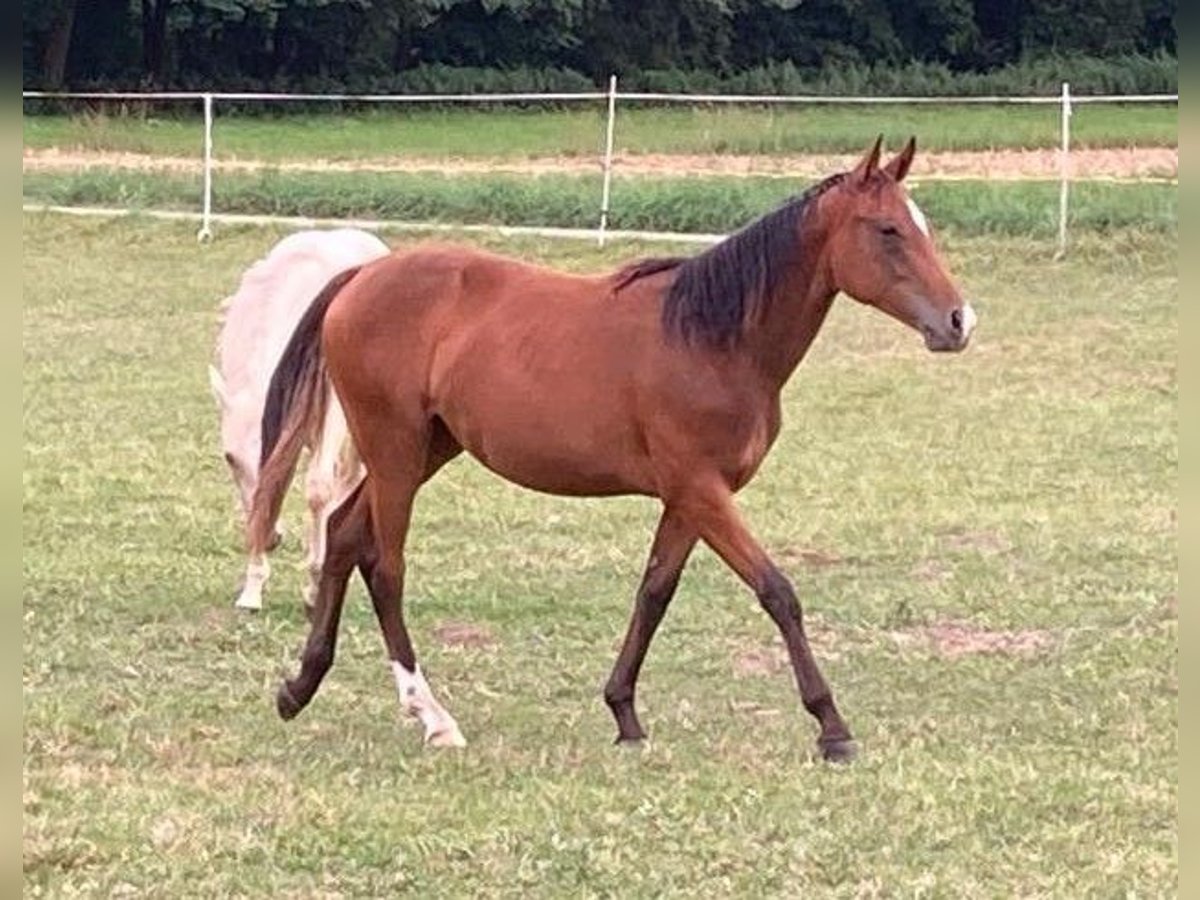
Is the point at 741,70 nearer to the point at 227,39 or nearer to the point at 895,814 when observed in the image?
the point at 227,39

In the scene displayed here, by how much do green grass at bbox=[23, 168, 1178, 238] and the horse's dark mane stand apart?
11.9 metres

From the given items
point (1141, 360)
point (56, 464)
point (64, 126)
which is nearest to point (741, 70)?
point (64, 126)

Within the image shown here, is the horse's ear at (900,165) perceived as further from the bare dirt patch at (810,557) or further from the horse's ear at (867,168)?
the bare dirt patch at (810,557)

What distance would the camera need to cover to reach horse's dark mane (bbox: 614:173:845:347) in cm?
533

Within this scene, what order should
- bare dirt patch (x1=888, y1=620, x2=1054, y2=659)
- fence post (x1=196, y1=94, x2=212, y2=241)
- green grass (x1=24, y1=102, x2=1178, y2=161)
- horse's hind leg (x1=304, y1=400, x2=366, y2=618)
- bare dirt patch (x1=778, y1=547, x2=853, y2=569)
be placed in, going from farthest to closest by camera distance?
green grass (x1=24, y1=102, x2=1178, y2=161)
fence post (x1=196, y1=94, x2=212, y2=241)
bare dirt patch (x1=778, y1=547, x2=853, y2=569)
horse's hind leg (x1=304, y1=400, x2=366, y2=618)
bare dirt patch (x1=888, y1=620, x2=1054, y2=659)

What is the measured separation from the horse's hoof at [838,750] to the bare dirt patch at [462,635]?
1.71 m

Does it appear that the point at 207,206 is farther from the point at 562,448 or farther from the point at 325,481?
the point at 562,448

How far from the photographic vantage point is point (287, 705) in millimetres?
5590

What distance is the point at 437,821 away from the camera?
4.58 meters

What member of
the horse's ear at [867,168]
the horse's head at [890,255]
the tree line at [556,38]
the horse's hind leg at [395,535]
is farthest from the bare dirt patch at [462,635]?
the tree line at [556,38]

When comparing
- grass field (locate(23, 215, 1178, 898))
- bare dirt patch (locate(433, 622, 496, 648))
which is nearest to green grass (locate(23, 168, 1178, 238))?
grass field (locate(23, 215, 1178, 898))

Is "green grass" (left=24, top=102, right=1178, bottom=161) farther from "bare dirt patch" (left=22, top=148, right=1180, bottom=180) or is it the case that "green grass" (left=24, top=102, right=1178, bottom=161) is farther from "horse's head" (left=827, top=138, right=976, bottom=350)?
"horse's head" (left=827, top=138, right=976, bottom=350)

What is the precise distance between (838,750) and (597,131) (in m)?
24.0

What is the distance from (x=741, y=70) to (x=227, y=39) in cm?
1107
